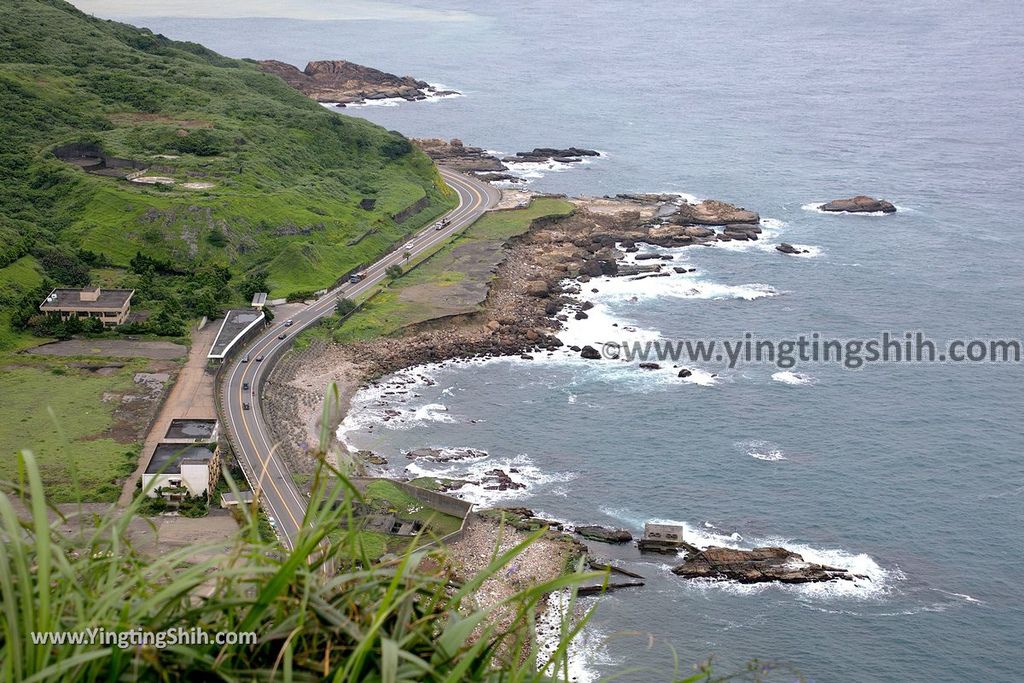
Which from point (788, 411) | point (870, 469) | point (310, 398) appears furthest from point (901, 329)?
point (310, 398)

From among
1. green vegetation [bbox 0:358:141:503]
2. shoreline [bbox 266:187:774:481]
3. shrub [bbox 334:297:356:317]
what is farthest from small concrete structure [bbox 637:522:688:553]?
shrub [bbox 334:297:356:317]

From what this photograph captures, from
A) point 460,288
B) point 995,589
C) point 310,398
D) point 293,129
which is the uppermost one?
point 293,129

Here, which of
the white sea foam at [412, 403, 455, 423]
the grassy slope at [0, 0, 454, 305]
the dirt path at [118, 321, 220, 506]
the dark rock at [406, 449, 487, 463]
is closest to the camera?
the dirt path at [118, 321, 220, 506]

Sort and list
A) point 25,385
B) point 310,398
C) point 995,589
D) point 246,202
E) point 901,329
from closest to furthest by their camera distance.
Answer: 1. point 995,589
2. point 25,385
3. point 310,398
4. point 901,329
5. point 246,202

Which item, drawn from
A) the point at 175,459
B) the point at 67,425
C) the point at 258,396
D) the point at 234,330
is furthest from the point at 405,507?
the point at 234,330

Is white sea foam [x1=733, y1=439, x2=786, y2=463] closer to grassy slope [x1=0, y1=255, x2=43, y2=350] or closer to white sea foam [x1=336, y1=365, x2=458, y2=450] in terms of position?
white sea foam [x1=336, y1=365, x2=458, y2=450]

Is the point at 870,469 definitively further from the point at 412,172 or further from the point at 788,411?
the point at 412,172

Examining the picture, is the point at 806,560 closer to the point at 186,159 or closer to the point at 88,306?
the point at 88,306
